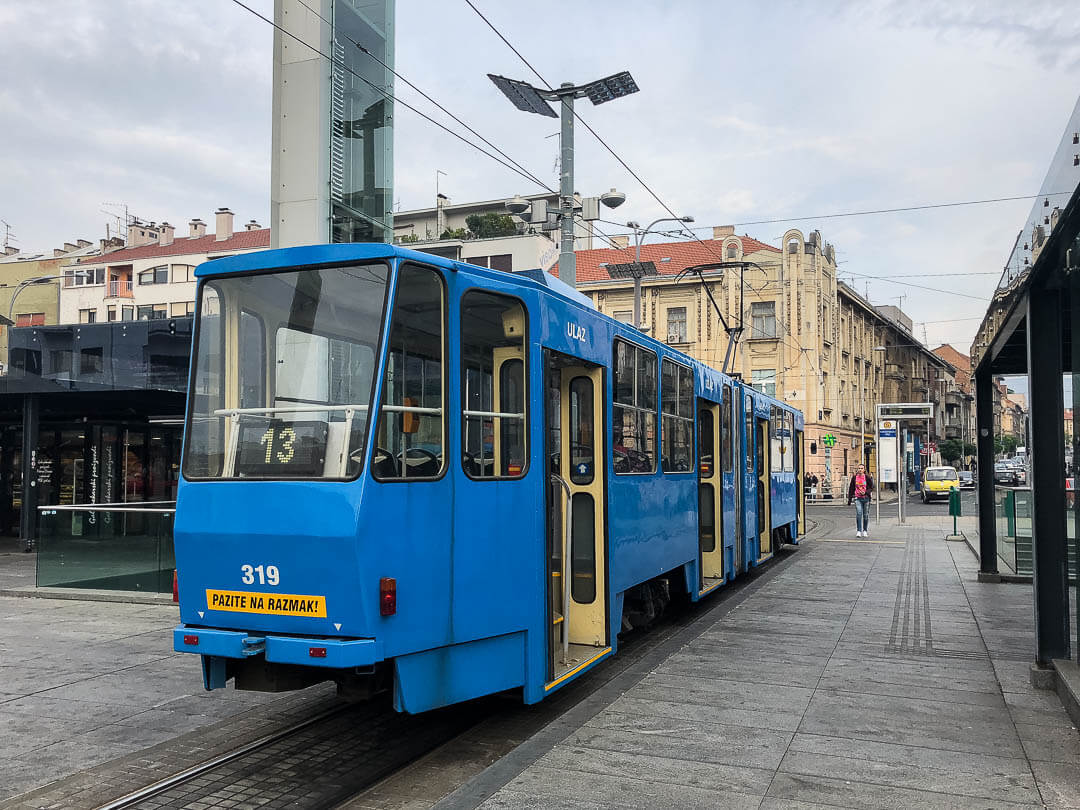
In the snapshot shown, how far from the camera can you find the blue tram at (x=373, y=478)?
18.1ft

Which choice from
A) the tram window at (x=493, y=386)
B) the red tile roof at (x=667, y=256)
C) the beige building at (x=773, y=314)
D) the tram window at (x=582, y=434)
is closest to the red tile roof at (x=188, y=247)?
the red tile roof at (x=667, y=256)

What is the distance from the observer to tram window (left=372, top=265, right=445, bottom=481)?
565cm

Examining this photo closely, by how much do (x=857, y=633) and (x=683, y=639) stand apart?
2002mm

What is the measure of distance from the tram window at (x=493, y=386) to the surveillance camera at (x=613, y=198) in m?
12.5

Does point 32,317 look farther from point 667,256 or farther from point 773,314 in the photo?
point 773,314

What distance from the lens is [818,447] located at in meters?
49.8

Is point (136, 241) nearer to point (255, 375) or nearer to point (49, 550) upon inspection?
point (49, 550)

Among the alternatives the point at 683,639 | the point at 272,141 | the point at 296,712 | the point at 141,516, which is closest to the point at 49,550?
the point at 141,516

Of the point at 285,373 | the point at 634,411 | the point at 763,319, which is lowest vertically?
the point at 634,411

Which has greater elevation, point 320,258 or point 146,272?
point 146,272

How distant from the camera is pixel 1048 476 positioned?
8.28m

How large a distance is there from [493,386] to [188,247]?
62347 mm

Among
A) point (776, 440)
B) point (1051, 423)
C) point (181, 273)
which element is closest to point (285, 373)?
point (1051, 423)

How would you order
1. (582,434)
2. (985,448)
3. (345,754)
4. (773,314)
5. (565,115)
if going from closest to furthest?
(345,754) < (582,434) < (985,448) < (565,115) < (773,314)
